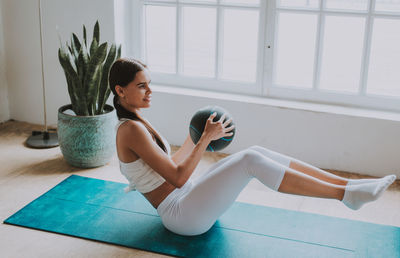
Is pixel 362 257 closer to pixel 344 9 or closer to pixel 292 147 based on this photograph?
pixel 292 147

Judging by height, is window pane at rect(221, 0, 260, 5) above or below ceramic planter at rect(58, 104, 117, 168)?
above

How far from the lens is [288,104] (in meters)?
3.83

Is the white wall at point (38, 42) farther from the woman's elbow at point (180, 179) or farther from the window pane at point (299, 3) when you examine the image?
the woman's elbow at point (180, 179)

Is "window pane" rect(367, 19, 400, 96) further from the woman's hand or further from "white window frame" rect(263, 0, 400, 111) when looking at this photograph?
the woman's hand

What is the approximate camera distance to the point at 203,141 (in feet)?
8.06

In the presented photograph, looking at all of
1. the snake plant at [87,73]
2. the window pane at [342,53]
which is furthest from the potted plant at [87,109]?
the window pane at [342,53]

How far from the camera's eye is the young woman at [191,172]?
2395 millimetres

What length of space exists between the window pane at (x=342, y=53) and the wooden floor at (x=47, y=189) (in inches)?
28.0

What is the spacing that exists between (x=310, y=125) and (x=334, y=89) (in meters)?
0.35

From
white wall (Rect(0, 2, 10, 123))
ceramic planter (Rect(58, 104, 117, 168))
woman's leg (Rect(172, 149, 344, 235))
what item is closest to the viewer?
woman's leg (Rect(172, 149, 344, 235))

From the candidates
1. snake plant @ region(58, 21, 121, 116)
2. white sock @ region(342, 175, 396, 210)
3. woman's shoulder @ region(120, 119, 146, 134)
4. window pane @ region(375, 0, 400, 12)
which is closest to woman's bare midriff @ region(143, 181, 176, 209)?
woman's shoulder @ region(120, 119, 146, 134)

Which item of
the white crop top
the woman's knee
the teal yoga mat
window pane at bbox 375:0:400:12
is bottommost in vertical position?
the teal yoga mat

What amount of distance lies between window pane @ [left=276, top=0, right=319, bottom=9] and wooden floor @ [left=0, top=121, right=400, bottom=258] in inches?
50.3

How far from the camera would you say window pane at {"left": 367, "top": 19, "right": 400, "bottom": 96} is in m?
3.52
